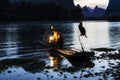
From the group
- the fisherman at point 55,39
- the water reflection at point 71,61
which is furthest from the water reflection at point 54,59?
the fisherman at point 55,39

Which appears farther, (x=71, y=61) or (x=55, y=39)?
(x=55, y=39)

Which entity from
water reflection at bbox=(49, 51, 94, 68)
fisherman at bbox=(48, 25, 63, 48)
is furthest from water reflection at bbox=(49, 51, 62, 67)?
fisherman at bbox=(48, 25, 63, 48)

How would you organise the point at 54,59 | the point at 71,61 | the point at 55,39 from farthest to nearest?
the point at 55,39, the point at 54,59, the point at 71,61

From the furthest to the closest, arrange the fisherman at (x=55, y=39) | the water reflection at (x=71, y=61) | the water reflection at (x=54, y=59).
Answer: the fisherman at (x=55, y=39)
the water reflection at (x=54, y=59)
the water reflection at (x=71, y=61)

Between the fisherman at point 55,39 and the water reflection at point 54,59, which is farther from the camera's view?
the fisherman at point 55,39

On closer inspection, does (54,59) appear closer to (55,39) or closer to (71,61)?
(71,61)

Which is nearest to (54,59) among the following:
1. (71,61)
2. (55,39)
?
(71,61)

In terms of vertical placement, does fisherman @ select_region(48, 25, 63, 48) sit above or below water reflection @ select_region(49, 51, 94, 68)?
above

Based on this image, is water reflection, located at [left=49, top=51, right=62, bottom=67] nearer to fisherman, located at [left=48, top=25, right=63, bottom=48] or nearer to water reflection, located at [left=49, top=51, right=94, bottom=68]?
water reflection, located at [left=49, top=51, right=94, bottom=68]

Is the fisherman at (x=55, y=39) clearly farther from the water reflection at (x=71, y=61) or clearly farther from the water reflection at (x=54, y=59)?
the water reflection at (x=71, y=61)

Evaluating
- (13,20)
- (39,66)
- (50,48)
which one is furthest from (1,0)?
(39,66)

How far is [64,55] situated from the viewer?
111 feet

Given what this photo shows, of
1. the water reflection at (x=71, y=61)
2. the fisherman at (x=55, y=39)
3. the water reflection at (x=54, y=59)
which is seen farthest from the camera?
the fisherman at (x=55, y=39)

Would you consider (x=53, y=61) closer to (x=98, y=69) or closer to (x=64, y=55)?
(x=64, y=55)
